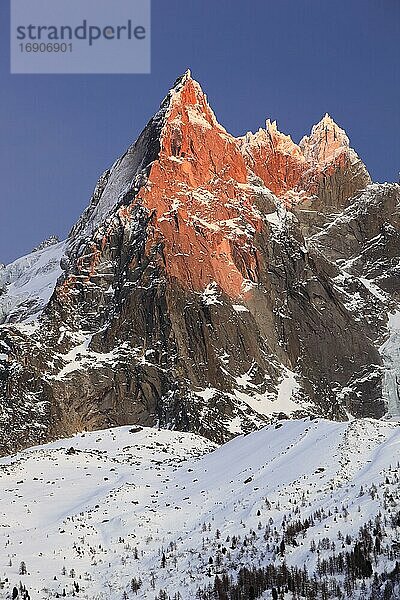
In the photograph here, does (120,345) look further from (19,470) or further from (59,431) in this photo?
(19,470)

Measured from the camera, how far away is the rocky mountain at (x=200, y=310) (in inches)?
4592

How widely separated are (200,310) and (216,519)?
336 ft

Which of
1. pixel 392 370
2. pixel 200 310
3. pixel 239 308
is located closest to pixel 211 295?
pixel 200 310

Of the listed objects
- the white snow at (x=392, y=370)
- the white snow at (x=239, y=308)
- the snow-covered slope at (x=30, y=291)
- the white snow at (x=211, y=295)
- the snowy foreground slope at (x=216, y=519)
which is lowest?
the snowy foreground slope at (x=216, y=519)

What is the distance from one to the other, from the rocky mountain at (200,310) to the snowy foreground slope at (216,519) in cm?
6981

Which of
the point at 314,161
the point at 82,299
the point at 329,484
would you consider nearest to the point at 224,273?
the point at 82,299

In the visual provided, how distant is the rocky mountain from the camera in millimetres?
116625

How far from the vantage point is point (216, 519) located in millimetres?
28094

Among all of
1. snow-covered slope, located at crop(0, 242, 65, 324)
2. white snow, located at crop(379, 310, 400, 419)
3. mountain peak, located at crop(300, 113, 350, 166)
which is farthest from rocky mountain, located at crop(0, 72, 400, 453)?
mountain peak, located at crop(300, 113, 350, 166)

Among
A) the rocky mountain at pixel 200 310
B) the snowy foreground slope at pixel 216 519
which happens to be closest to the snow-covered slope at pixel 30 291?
the rocky mountain at pixel 200 310

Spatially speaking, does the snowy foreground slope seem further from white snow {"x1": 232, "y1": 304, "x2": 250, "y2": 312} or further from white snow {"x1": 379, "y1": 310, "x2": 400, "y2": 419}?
white snow {"x1": 379, "y1": 310, "x2": 400, "y2": 419}

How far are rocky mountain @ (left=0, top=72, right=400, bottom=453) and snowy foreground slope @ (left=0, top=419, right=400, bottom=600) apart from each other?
229 feet

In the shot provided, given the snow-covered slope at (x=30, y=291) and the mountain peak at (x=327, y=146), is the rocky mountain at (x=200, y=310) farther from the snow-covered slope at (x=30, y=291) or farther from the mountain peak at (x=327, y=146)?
the mountain peak at (x=327, y=146)

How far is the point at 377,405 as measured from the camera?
442 ft
